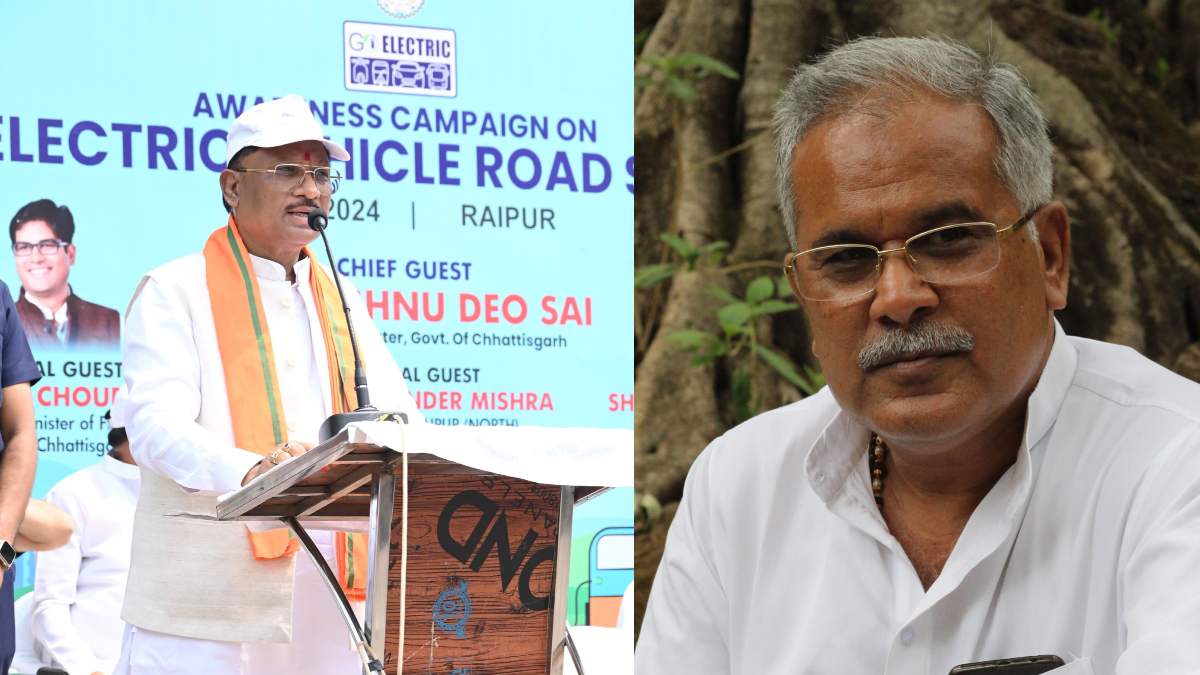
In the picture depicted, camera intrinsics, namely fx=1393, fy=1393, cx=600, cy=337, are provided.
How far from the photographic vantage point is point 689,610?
1.71 m

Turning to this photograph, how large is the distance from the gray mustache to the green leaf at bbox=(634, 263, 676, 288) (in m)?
2.80

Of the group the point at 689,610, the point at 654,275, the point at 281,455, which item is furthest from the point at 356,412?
the point at 654,275

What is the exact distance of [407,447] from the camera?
8.19ft

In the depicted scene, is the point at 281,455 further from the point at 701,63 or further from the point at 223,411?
the point at 701,63

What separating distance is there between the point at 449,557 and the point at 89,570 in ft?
Result: 6.16

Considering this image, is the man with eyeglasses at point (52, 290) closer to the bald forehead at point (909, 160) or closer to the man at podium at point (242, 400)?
the man at podium at point (242, 400)

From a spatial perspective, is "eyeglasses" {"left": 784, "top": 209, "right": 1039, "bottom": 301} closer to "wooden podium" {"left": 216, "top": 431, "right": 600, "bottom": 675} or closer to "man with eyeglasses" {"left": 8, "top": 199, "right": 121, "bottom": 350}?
"wooden podium" {"left": 216, "top": 431, "right": 600, "bottom": 675}

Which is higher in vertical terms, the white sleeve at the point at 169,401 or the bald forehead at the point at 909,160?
the bald forehead at the point at 909,160

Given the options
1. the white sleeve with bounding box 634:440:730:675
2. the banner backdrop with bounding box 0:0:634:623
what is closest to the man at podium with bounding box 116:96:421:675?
the banner backdrop with bounding box 0:0:634:623

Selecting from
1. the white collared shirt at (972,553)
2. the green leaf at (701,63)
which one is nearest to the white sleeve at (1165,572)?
the white collared shirt at (972,553)

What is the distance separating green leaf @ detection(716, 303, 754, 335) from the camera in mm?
4266

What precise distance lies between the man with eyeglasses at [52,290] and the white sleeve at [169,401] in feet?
1.75

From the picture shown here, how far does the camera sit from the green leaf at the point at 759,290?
4.27 m

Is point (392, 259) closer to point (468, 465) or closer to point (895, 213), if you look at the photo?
point (468, 465)
